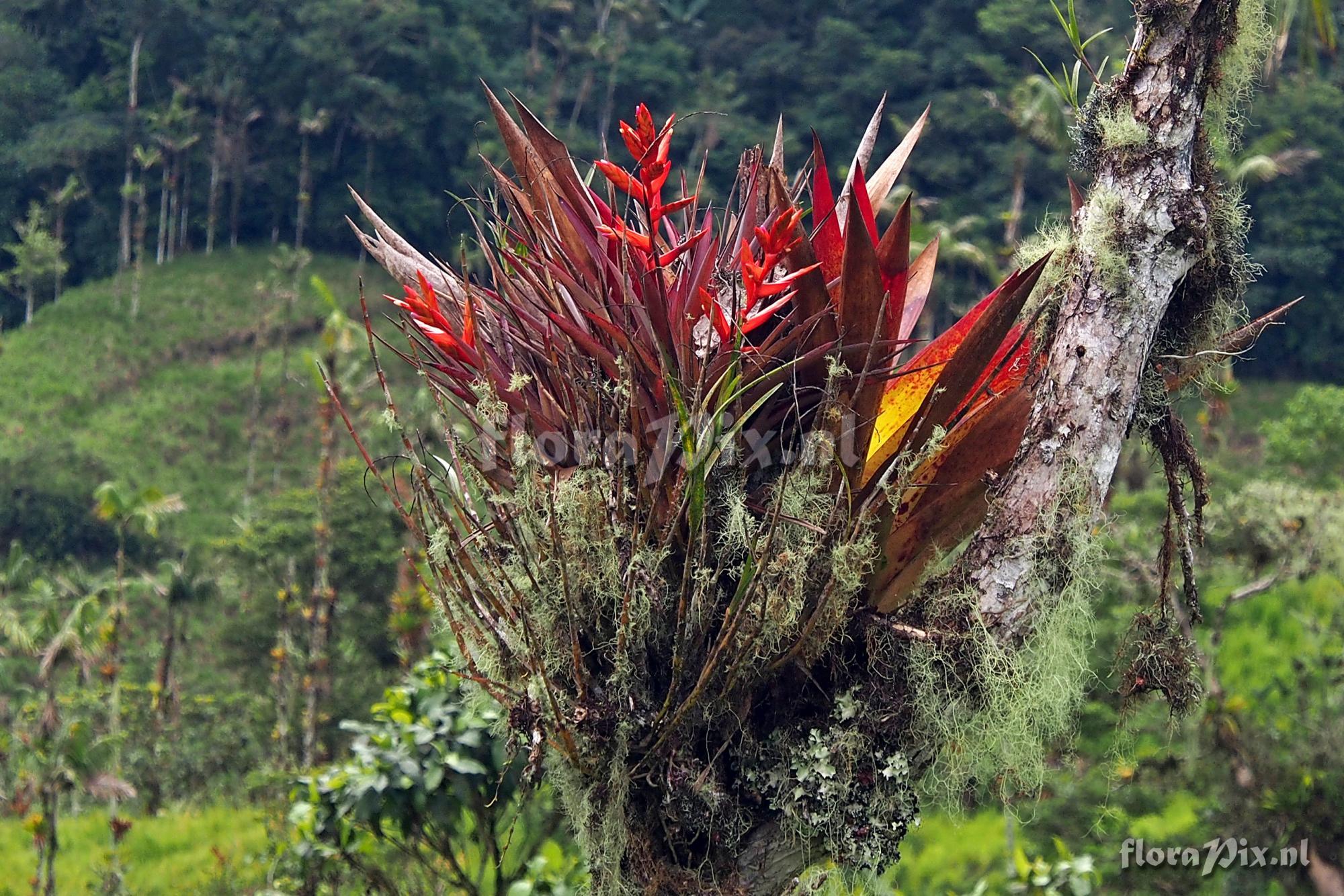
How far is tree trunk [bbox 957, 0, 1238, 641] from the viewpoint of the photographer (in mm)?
1646

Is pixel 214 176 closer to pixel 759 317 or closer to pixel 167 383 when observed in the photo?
pixel 167 383

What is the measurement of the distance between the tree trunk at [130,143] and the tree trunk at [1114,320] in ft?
141

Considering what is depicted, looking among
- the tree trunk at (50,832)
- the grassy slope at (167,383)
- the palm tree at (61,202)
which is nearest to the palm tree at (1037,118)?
the tree trunk at (50,832)

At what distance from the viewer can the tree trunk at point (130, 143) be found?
41344mm

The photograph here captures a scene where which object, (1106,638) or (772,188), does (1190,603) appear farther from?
(1106,638)

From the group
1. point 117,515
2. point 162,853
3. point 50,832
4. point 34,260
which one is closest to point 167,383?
point 34,260

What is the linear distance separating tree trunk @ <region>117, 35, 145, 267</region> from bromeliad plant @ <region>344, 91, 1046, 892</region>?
42710 mm

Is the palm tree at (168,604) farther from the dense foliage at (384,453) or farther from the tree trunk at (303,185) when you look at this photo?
the tree trunk at (303,185)

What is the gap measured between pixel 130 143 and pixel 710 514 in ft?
154

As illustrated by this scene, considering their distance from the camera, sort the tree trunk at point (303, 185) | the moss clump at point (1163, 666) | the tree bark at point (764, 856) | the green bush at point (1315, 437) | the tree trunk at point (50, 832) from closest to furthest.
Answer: the tree bark at point (764, 856) → the moss clump at point (1163, 666) → the tree trunk at point (50, 832) → the green bush at point (1315, 437) → the tree trunk at point (303, 185)

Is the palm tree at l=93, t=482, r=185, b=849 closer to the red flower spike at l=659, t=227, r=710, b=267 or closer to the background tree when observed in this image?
the red flower spike at l=659, t=227, r=710, b=267

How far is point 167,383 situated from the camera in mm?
36344

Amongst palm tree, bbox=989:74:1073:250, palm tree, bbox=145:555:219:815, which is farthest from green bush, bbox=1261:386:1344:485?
palm tree, bbox=145:555:219:815

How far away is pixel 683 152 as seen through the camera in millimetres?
42875
